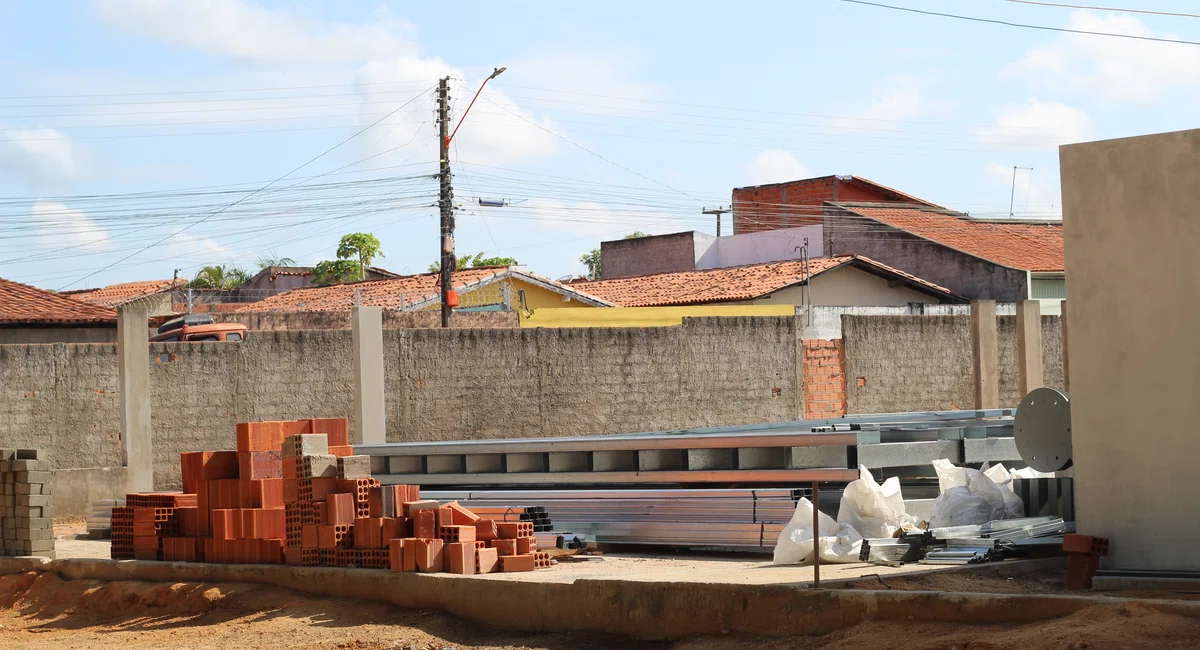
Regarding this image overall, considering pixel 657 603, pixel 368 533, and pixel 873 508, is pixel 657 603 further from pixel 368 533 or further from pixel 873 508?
pixel 368 533

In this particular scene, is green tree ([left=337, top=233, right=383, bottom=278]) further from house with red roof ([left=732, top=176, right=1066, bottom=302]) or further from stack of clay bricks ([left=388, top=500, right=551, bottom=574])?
stack of clay bricks ([left=388, top=500, right=551, bottom=574])

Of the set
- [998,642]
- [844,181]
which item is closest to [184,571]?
[998,642]

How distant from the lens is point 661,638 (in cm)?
836

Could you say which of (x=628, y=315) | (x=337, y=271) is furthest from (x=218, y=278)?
(x=628, y=315)

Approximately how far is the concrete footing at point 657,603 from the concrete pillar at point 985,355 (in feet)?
37.0

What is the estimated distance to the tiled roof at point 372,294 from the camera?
112ft

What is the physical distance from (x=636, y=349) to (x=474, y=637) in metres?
11.0

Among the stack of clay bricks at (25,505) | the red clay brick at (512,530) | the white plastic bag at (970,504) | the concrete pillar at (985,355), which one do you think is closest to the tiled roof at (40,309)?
the stack of clay bricks at (25,505)

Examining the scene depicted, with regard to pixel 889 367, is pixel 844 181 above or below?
above

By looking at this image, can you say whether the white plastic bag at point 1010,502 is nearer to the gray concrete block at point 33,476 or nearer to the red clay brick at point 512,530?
the red clay brick at point 512,530

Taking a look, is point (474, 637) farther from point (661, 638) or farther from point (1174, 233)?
point (1174, 233)

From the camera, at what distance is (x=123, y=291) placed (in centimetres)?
4812

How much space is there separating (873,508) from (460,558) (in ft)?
10.5

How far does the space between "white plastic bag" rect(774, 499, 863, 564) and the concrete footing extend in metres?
1.45
